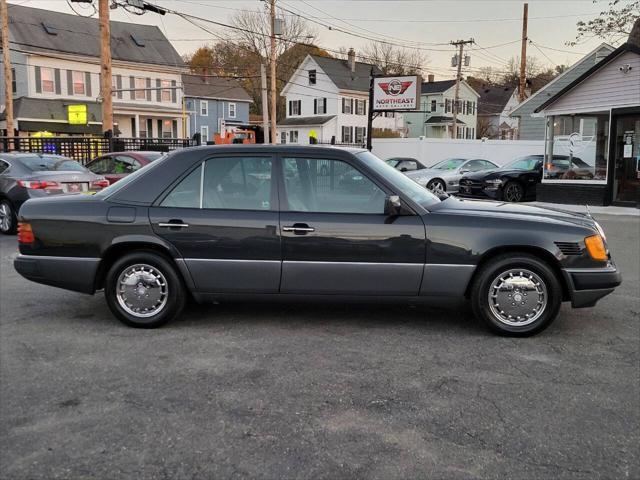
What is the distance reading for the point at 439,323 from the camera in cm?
541

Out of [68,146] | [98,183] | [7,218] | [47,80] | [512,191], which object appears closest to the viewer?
[7,218]

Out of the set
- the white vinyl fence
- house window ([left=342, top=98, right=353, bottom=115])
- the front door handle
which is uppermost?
house window ([left=342, top=98, right=353, bottom=115])

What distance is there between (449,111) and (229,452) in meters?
69.2

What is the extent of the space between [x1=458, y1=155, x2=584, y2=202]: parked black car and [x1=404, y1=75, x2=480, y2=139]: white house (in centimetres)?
4814

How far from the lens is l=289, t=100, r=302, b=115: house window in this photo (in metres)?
60.8

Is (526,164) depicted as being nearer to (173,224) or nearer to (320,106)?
(173,224)

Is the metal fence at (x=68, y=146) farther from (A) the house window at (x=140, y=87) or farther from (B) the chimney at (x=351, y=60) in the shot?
(B) the chimney at (x=351, y=60)

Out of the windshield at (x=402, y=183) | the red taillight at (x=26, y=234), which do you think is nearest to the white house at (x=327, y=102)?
the windshield at (x=402, y=183)

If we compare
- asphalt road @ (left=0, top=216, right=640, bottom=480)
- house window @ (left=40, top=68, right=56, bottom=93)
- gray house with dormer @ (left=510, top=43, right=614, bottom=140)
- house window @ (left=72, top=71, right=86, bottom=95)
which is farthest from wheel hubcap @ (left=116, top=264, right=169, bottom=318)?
house window @ (left=72, top=71, right=86, bottom=95)

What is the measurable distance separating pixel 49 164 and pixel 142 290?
7783 mm

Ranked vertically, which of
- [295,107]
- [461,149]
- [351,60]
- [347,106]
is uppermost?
[351,60]

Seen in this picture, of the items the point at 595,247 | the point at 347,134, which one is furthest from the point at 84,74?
the point at 595,247

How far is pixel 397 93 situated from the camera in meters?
32.0

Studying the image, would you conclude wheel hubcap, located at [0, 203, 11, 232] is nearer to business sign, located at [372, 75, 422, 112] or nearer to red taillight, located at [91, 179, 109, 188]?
red taillight, located at [91, 179, 109, 188]
